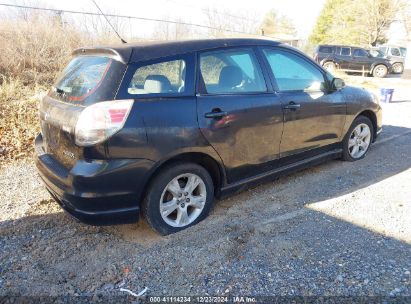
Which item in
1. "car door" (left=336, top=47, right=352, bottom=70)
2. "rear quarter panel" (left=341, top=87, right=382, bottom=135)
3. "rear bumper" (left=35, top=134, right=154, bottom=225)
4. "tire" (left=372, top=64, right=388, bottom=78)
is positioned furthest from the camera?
"tire" (left=372, top=64, right=388, bottom=78)

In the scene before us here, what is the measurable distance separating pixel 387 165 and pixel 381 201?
127 cm

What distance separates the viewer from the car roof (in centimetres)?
267

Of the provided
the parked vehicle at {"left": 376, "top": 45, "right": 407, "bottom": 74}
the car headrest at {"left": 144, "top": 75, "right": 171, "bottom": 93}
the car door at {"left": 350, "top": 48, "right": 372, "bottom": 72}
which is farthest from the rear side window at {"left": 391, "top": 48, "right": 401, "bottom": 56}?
the car headrest at {"left": 144, "top": 75, "right": 171, "bottom": 93}

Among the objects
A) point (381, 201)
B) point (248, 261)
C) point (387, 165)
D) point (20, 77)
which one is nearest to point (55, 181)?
point (248, 261)

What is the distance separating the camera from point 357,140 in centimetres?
470

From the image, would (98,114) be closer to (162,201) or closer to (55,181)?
(55,181)

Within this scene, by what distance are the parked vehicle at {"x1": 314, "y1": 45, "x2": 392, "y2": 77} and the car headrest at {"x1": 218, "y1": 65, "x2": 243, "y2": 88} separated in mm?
17630

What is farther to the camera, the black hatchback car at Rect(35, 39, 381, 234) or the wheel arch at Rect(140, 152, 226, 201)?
the wheel arch at Rect(140, 152, 226, 201)

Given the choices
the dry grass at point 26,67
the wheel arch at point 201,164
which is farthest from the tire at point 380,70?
the wheel arch at point 201,164

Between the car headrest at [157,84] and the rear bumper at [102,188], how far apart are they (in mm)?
602

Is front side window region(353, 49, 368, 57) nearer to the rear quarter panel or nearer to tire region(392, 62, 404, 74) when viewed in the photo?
tire region(392, 62, 404, 74)

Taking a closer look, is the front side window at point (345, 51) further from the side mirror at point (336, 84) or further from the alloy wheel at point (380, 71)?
the side mirror at point (336, 84)

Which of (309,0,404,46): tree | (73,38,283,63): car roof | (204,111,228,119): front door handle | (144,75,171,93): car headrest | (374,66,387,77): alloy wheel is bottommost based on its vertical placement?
(204,111,228,119): front door handle

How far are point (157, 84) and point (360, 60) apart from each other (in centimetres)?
1991
